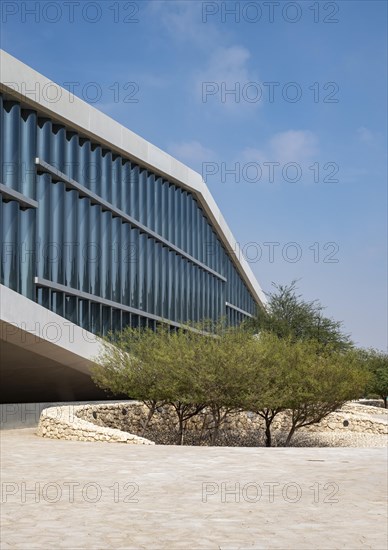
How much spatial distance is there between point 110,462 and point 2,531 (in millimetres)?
7669

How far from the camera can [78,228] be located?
109 ft

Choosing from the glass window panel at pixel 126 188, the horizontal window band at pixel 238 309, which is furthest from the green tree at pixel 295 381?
the horizontal window band at pixel 238 309

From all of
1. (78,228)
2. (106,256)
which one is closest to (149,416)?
(78,228)

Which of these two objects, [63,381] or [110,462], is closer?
[110,462]

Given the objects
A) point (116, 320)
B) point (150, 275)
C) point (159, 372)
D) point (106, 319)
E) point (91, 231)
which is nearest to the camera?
point (159, 372)

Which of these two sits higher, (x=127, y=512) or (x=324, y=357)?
(x=324, y=357)

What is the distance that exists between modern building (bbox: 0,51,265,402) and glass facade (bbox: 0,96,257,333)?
0.18ft

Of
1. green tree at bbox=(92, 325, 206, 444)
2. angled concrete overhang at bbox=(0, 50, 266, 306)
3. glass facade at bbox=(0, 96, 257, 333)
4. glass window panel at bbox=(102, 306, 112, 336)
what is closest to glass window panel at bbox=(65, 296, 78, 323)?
glass facade at bbox=(0, 96, 257, 333)

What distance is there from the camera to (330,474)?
16531 millimetres

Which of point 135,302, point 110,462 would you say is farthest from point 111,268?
point 110,462

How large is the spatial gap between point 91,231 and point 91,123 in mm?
4347

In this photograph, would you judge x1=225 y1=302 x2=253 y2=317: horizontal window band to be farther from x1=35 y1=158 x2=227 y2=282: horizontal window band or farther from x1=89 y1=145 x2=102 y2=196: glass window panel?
x1=89 y1=145 x2=102 y2=196: glass window panel

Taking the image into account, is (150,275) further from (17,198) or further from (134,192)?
(17,198)

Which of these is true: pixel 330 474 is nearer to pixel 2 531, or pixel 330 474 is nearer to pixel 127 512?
pixel 127 512
